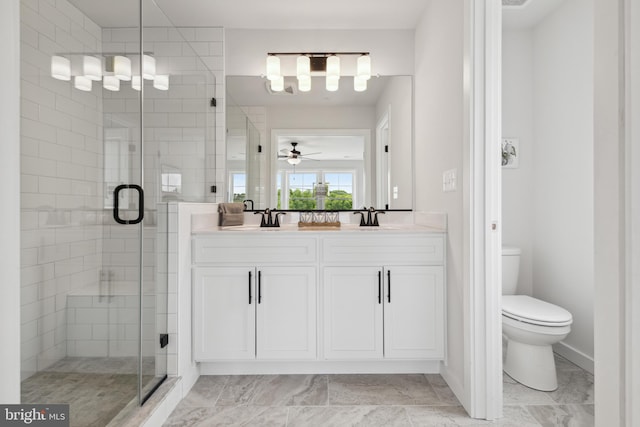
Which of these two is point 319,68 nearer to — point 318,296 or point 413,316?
point 318,296

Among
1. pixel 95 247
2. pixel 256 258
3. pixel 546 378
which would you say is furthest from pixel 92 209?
pixel 546 378

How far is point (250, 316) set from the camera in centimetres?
193

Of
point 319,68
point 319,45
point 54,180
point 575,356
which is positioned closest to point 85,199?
point 54,180

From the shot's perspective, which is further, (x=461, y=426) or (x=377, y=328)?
(x=377, y=328)

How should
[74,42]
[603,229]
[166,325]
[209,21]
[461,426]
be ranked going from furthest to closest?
[209,21] < [166,325] < [461,426] < [74,42] < [603,229]

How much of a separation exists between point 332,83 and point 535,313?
2008 millimetres

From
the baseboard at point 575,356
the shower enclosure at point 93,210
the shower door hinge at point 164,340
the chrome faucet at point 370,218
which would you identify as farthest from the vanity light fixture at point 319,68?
the baseboard at point 575,356

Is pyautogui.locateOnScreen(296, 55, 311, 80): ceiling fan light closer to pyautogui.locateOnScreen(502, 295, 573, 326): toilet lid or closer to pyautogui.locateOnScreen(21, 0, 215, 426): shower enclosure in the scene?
pyautogui.locateOnScreen(21, 0, 215, 426): shower enclosure

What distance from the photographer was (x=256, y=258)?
1.95 m

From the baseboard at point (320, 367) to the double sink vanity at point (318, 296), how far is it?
9cm

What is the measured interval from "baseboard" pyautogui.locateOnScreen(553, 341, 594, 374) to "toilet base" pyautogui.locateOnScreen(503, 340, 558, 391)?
0.33 m

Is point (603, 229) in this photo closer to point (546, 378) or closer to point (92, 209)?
point (546, 378)

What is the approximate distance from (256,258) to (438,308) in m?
1.09

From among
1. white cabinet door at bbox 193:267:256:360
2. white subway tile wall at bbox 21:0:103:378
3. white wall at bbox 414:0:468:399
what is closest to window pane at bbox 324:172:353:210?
white wall at bbox 414:0:468:399
